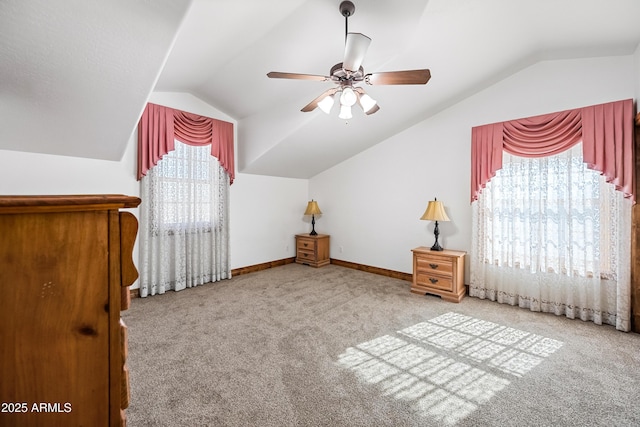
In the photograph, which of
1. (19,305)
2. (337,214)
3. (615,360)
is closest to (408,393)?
(615,360)

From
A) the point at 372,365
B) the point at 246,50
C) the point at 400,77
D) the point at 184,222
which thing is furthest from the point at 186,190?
Result: the point at 372,365

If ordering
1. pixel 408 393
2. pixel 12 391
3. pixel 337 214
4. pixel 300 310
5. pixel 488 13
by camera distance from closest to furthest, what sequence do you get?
pixel 12 391
pixel 408 393
pixel 488 13
pixel 300 310
pixel 337 214

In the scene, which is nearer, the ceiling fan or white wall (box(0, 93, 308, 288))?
the ceiling fan

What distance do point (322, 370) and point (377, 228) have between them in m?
2.85

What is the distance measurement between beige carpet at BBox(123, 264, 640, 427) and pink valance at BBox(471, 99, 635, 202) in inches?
58.6

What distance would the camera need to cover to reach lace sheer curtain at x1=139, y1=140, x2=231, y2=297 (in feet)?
11.1

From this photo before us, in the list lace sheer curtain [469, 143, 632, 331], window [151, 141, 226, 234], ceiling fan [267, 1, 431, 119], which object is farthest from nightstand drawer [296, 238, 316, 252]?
ceiling fan [267, 1, 431, 119]

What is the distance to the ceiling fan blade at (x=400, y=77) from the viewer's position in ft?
6.49

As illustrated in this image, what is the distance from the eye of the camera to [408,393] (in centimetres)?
167

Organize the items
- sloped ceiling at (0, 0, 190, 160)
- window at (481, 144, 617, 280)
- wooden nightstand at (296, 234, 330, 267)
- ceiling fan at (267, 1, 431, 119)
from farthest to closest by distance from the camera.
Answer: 1. wooden nightstand at (296, 234, 330, 267)
2. window at (481, 144, 617, 280)
3. ceiling fan at (267, 1, 431, 119)
4. sloped ceiling at (0, 0, 190, 160)

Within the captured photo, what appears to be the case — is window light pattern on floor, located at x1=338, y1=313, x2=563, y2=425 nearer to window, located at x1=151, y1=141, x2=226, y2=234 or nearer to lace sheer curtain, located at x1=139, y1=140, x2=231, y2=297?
lace sheer curtain, located at x1=139, y1=140, x2=231, y2=297

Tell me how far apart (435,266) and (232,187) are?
10.3 feet

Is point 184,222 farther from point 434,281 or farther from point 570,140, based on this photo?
point 570,140

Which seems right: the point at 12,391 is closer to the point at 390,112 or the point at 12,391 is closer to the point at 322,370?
the point at 322,370
